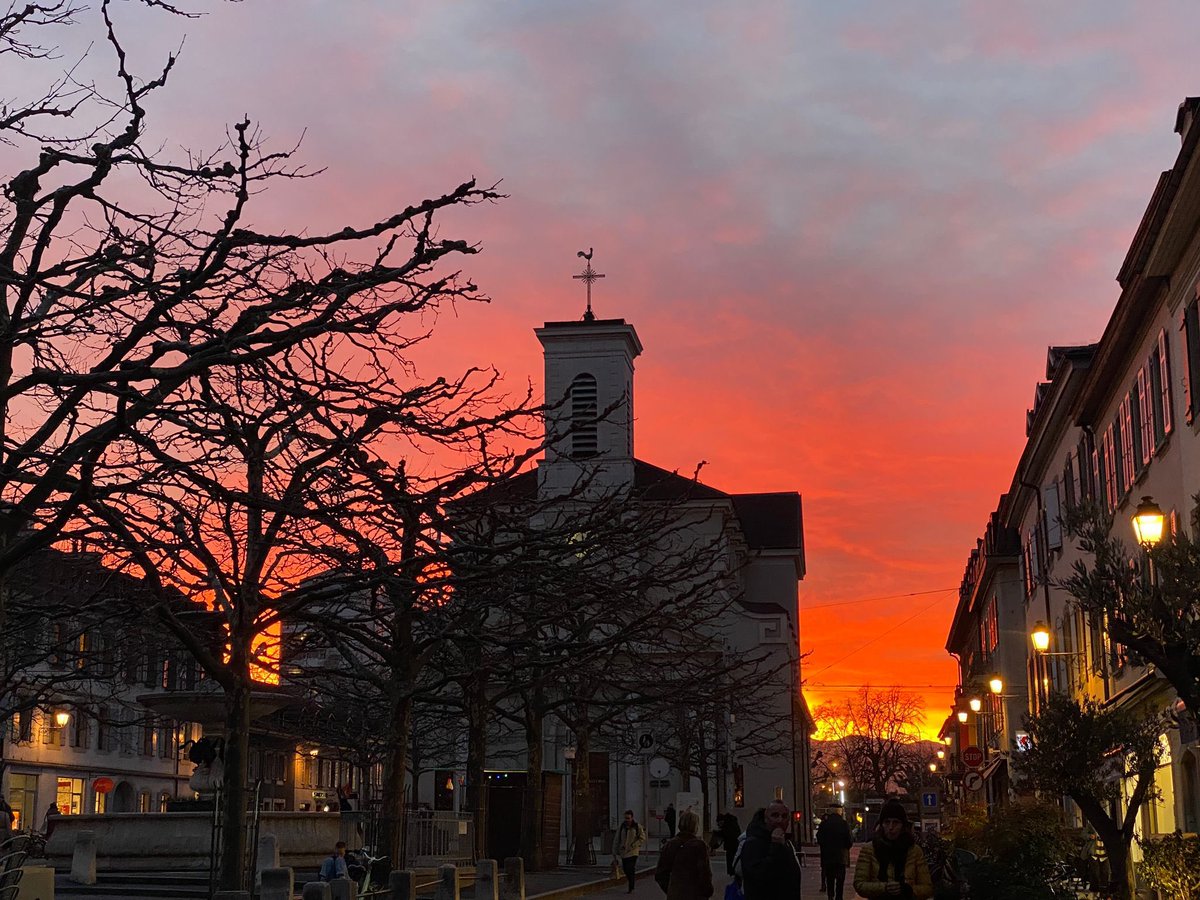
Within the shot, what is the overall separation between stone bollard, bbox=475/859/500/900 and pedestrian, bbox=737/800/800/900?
1185 cm

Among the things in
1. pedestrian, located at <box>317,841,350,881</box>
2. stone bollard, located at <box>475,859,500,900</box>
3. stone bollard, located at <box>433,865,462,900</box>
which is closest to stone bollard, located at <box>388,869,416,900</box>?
pedestrian, located at <box>317,841,350,881</box>

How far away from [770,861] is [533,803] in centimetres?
2314

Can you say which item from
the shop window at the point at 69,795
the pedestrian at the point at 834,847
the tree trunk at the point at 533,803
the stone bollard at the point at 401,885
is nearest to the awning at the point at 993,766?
the tree trunk at the point at 533,803

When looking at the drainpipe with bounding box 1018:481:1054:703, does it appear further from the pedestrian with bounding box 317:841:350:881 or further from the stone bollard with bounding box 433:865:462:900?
the pedestrian with bounding box 317:841:350:881

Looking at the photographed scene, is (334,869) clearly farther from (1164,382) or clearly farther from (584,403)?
(584,403)

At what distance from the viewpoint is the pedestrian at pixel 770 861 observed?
12891 mm

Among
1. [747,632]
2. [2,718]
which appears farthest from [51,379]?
[747,632]

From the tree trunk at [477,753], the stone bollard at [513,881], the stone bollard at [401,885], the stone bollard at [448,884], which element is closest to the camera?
the stone bollard at [401,885]

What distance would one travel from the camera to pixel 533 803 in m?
35.4

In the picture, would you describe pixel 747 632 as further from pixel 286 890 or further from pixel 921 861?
pixel 921 861

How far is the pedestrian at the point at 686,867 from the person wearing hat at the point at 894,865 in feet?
11.8

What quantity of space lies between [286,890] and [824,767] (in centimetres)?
16001

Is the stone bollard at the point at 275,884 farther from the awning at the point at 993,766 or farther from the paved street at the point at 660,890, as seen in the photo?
the awning at the point at 993,766

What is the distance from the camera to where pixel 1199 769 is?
81.0 feet
